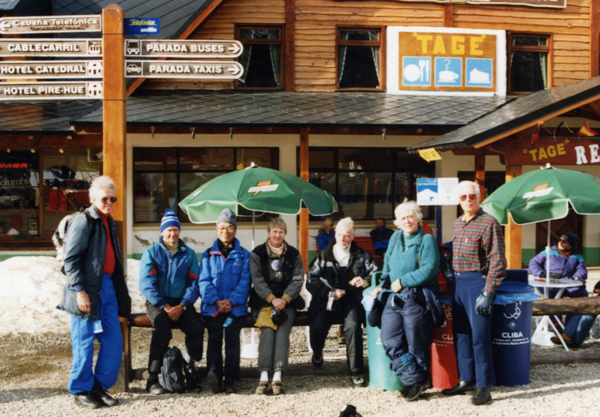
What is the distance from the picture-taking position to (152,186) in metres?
12.0

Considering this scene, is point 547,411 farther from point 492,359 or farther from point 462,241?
point 462,241

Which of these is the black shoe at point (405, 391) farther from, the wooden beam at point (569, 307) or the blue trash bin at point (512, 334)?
the wooden beam at point (569, 307)

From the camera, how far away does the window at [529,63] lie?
12953mm

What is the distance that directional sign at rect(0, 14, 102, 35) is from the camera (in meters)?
4.95

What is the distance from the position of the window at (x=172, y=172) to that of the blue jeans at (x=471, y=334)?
7.78 metres

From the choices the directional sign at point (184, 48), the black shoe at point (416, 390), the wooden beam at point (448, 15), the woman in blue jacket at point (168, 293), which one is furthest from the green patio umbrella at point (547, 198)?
the wooden beam at point (448, 15)

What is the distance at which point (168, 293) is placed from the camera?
16.4ft

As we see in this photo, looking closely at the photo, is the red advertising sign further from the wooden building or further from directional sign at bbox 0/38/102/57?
directional sign at bbox 0/38/102/57

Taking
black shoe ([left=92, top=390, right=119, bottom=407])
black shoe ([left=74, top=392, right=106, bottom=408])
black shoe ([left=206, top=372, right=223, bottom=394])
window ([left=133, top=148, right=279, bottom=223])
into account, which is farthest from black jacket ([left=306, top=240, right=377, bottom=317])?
window ([left=133, top=148, right=279, bottom=223])

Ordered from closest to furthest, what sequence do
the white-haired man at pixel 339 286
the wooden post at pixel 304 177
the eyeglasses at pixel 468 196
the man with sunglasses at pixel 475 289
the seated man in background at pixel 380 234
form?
the man with sunglasses at pixel 475 289 → the eyeglasses at pixel 468 196 → the white-haired man at pixel 339 286 → the wooden post at pixel 304 177 → the seated man in background at pixel 380 234

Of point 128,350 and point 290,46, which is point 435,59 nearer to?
point 290,46

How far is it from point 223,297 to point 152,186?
7.41 m

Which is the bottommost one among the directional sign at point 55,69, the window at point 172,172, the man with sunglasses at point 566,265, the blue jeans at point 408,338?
the blue jeans at point 408,338

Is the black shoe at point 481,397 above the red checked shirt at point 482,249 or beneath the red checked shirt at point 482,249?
beneath
